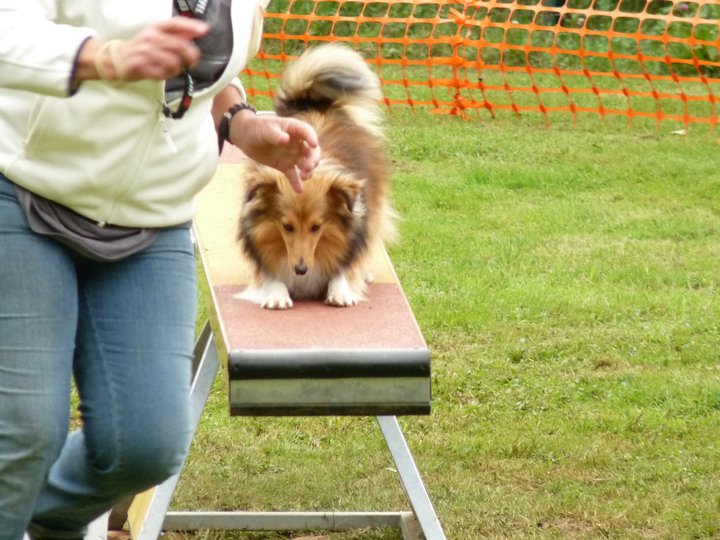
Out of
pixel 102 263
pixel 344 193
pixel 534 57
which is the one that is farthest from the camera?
pixel 534 57

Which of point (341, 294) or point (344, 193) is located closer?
point (341, 294)

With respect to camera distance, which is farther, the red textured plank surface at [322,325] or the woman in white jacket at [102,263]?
the red textured plank surface at [322,325]

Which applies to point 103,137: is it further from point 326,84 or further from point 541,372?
point 541,372

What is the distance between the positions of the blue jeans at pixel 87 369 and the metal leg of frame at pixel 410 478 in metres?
0.94

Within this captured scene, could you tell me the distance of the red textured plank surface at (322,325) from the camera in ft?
9.95

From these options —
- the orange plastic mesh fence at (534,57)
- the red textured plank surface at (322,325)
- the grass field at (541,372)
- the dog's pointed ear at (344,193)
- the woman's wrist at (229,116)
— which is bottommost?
the orange plastic mesh fence at (534,57)

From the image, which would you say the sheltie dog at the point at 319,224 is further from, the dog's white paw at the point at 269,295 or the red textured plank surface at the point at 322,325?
the red textured plank surface at the point at 322,325

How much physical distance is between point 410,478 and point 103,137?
147 centimetres

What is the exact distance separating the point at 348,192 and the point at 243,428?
1050 millimetres

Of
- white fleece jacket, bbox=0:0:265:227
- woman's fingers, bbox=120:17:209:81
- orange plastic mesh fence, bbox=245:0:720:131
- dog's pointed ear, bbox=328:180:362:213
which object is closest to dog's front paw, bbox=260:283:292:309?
dog's pointed ear, bbox=328:180:362:213

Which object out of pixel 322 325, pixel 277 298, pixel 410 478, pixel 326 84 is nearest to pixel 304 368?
pixel 322 325

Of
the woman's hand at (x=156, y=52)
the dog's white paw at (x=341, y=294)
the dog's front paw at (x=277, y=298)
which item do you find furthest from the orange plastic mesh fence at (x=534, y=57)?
the woman's hand at (x=156, y=52)

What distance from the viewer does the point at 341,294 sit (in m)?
3.83

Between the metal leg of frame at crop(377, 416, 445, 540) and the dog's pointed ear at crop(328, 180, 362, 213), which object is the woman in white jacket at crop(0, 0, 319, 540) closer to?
the metal leg of frame at crop(377, 416, 445, 540)
